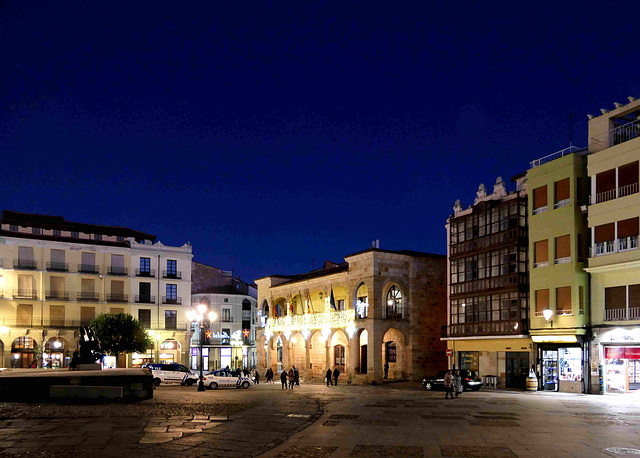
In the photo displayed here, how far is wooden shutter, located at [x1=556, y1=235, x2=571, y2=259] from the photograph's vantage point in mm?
37062

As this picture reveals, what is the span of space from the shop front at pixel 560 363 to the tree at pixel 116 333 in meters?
34.5

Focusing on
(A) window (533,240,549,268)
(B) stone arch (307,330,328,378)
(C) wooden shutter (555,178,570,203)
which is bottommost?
(B) stone arch (307,330,328,378)

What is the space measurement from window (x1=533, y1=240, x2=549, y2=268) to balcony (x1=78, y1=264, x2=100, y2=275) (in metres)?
44.1

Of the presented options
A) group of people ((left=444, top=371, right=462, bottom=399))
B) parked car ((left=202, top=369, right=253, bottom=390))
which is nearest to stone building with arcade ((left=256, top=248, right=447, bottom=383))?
parked car ((left=202, top=369, right=253, bottom=390))

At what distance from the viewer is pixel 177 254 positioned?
72.4 metres

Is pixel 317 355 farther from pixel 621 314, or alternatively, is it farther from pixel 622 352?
pixel 621 314

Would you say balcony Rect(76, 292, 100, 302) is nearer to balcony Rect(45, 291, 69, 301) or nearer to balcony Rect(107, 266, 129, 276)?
balcony Rect(45, 291, 69, 301)

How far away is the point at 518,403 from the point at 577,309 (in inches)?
388

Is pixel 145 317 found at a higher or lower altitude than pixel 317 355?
higher

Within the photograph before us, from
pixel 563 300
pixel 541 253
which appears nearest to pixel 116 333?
pixel 541 253

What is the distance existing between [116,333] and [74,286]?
34.9 ft

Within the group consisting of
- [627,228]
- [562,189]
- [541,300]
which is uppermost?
[562,189]

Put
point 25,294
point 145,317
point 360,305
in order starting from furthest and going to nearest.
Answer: point 145,317 < point 25,294 < point 360,305

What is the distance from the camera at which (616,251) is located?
34.1 meters
